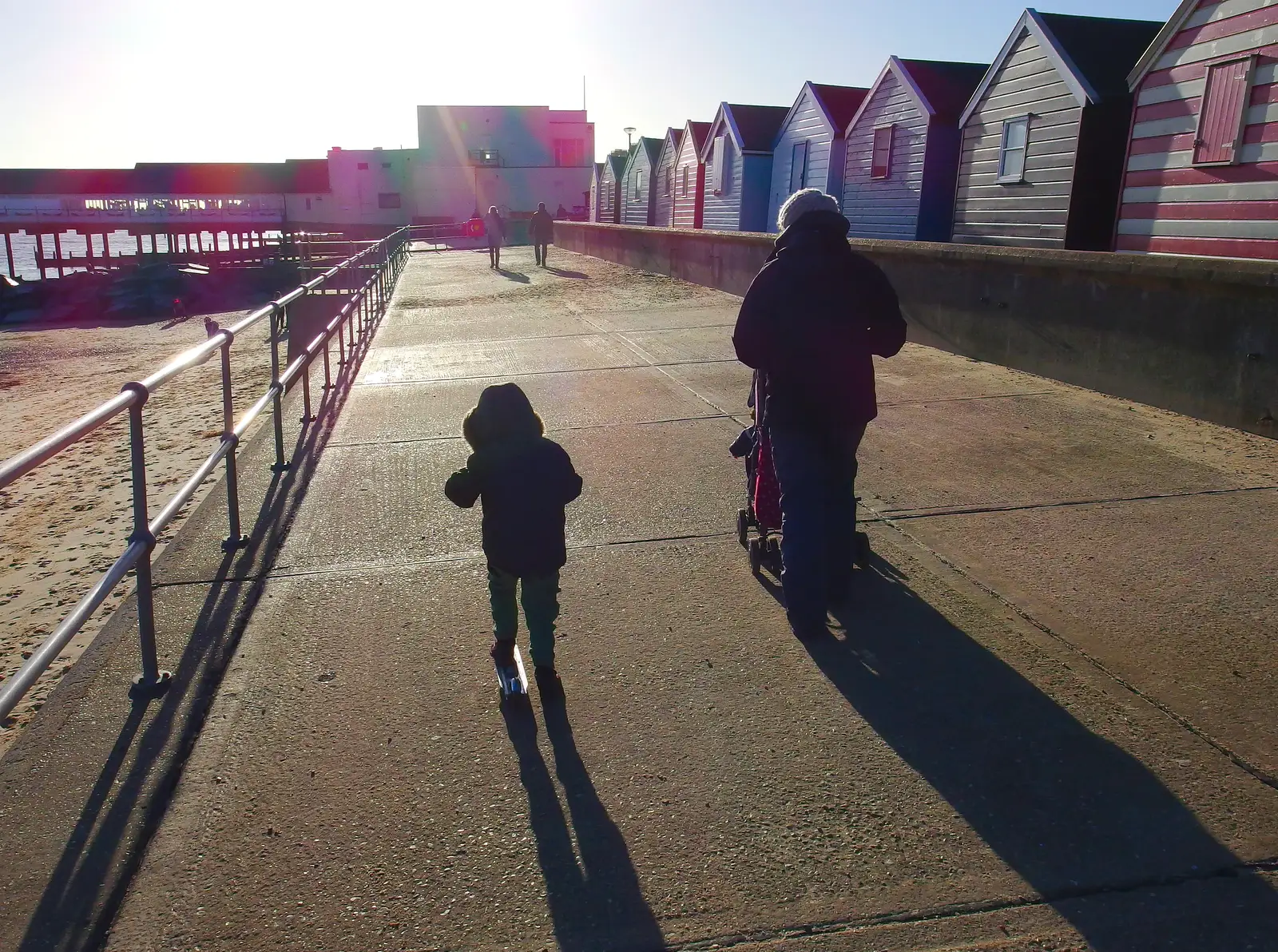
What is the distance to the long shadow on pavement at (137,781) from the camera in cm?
243

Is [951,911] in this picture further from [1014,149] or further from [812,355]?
[1014,149]

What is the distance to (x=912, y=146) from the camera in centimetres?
2034

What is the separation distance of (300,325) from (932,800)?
37.6 feet

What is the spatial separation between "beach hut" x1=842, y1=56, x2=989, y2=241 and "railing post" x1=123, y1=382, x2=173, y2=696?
18459mm

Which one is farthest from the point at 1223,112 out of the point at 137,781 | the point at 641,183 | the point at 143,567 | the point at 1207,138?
the point at 641,183

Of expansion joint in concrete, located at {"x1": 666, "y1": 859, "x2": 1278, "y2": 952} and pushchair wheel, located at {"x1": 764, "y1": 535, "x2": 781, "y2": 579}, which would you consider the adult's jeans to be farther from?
expansion joint in concrete, located at {"x1": 666, "y1": 859, "x2": 1278, "y2": 952}

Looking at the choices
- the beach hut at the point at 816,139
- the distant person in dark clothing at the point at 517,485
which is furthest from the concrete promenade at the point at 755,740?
the beach hut at the point at 816,139

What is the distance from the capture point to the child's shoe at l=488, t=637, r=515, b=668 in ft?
11.7

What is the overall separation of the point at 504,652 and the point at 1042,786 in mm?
1800

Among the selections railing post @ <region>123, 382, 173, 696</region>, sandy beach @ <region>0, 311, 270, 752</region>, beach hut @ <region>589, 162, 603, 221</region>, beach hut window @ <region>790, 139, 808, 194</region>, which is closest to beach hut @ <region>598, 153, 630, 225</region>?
beach hut @ <region>589, 162, 603, 221</region>

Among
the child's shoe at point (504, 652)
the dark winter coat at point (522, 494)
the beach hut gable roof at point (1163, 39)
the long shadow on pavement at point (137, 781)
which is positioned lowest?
the long shadow on pavement at point (137, 781)

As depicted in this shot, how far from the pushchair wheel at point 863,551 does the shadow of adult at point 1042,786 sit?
1.83 feet

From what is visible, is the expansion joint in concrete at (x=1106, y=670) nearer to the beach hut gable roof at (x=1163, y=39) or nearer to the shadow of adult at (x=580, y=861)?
the shadow of adult at (x=580, y=861)

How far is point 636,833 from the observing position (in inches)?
108
